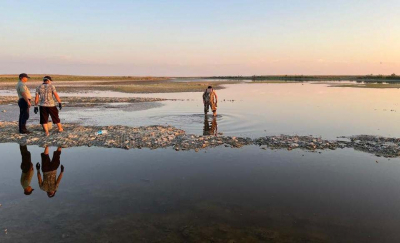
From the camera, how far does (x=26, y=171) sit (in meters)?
9.17

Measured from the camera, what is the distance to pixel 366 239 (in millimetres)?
5430

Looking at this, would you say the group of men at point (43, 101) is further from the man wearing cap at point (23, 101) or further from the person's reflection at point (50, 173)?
the person's reflection at point (50, 173)

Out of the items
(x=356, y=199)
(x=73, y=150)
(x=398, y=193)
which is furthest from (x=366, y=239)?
(x=73, y=150)

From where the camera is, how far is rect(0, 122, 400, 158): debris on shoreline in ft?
39.9

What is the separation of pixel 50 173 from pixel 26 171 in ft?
2.77

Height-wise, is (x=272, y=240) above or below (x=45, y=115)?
below

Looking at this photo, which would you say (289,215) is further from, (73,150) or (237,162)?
(73,150)

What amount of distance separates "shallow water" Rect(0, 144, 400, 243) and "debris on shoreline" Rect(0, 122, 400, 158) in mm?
1267

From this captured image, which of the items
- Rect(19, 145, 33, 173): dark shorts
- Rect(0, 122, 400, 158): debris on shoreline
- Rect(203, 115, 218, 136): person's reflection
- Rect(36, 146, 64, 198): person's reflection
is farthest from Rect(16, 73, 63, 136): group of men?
Rect(203, 115, 218, 136): person's reflection

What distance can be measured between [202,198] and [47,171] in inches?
208

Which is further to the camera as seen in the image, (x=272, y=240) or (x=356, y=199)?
(x=356, y=199)

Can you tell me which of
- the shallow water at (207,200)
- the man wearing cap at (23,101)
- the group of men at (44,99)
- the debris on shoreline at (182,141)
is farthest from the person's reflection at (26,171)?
the man wearing cap at (23,101)

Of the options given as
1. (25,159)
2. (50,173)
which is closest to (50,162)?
(25,159)

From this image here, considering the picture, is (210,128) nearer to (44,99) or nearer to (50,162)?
(44,99)
